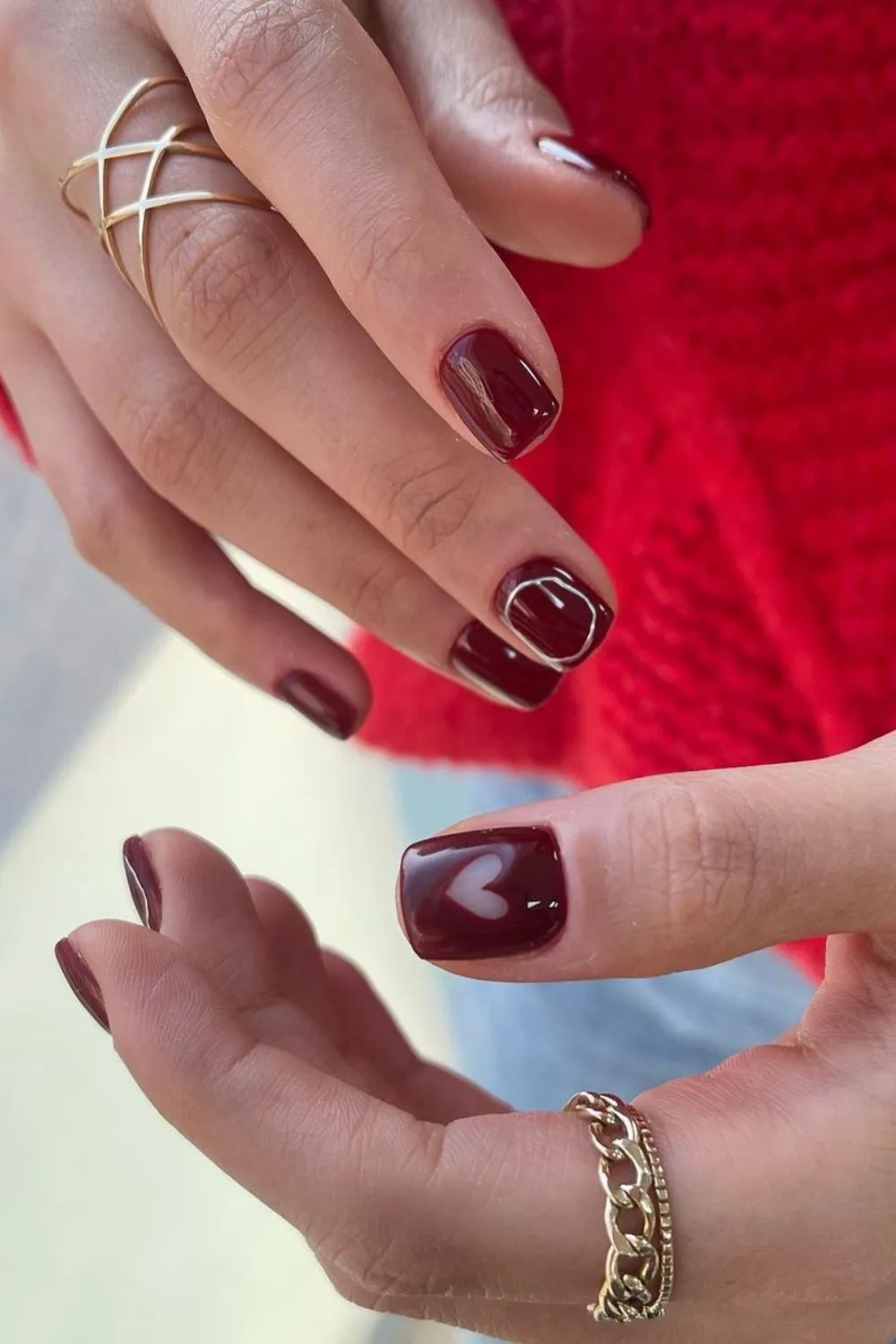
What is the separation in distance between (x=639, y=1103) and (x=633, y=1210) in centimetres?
3

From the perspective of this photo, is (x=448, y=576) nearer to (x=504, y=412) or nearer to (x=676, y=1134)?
(x=504, y=412)

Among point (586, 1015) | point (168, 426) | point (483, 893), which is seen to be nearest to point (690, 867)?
point (483, 893)

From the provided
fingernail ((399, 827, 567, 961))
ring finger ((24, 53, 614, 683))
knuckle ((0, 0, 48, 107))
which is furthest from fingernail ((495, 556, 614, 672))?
knuckle ((0, 0, 48, 107))

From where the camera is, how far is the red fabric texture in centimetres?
40

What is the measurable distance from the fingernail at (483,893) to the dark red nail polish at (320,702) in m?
0.18

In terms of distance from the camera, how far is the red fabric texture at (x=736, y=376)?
1.30 feet

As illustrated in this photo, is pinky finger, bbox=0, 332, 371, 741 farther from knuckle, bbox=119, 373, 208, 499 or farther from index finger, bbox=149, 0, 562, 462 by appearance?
index finger, bbox=149, 0, 562, 462

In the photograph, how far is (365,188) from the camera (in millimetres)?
333

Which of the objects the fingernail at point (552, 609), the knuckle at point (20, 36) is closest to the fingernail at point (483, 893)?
the fingernail at point (552, 609)

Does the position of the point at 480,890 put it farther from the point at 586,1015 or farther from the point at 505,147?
the point at 586,1015

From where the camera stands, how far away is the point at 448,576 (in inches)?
16.8

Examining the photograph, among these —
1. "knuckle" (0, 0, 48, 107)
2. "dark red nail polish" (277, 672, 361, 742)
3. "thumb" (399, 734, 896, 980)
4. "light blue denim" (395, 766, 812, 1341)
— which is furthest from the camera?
"light blue denim" (395, 766, 812, 1341)

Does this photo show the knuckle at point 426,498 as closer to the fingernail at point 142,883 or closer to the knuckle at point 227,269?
the knuckle at point 227,269

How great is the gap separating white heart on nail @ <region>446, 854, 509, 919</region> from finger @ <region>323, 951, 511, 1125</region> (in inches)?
7.0
